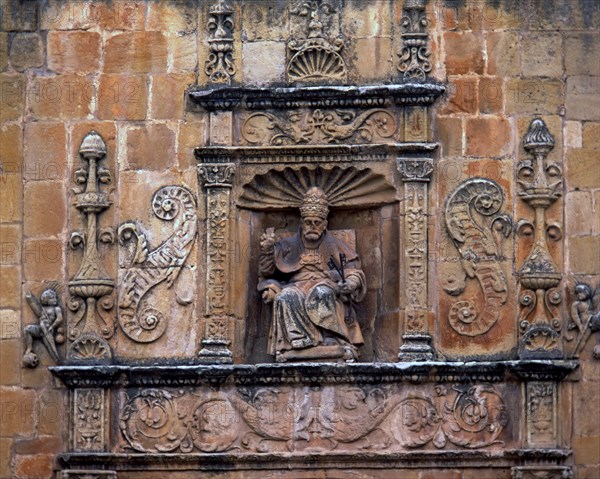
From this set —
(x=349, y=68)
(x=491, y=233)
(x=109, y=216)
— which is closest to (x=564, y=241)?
(x=491, y=233)

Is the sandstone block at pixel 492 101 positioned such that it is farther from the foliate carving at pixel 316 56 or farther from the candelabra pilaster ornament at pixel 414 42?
the foliate carving at pixel 316 56

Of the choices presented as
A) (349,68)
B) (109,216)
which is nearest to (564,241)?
(349,68)

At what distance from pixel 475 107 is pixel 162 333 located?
311cm

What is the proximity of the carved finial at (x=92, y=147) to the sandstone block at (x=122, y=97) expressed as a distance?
181mm

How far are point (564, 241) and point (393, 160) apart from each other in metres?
1.52

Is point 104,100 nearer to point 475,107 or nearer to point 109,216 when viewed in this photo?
point 109,216

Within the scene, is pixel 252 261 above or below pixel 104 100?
below

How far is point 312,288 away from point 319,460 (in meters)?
1.39

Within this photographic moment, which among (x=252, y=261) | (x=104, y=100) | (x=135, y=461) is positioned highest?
(x=104, y=100)

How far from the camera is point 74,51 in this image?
21.7 metres

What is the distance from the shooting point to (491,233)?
21125mm

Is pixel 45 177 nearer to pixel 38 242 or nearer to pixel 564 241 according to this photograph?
pixel 38 242

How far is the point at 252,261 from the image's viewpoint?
21516mm

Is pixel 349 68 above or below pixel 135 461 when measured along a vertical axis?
above
